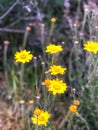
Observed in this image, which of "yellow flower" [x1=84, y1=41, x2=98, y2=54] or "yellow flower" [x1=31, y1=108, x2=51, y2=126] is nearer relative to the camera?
"yellow flower" [x1=31, y1=108, x2=51, y2=126]

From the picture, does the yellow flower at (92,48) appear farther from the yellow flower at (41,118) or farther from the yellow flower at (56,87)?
the yellow flower at (41,118)

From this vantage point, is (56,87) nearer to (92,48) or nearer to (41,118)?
(41,118)

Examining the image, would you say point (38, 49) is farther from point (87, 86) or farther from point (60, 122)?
point (87, 86)

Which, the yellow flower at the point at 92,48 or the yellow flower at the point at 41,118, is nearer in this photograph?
the yellow flower at the point at 41,118

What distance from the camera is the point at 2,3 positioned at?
2.26 meters

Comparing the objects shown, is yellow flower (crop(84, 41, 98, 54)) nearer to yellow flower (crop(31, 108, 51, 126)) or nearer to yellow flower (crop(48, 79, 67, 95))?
yellow flower (crop(48, 79, 67, 95))

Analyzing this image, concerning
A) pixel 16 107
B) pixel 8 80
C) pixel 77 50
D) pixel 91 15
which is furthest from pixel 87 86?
pixel 8 80

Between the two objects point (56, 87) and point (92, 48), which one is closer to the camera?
point (56, 87)

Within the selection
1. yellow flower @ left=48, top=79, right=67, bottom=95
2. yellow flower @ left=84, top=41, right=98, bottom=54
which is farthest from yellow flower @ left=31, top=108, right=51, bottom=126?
yellow flower @ left=84, top=41, right=98, bottom=54

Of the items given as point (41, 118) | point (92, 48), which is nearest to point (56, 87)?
point (41, 118)

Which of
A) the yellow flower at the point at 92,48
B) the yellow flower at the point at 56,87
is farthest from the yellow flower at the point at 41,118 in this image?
the yellow flower at the point at 92,48

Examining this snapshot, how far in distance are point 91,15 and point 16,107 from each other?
28.7 inches

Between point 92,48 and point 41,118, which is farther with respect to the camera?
point 92,48

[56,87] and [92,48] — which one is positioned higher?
[92,48]
